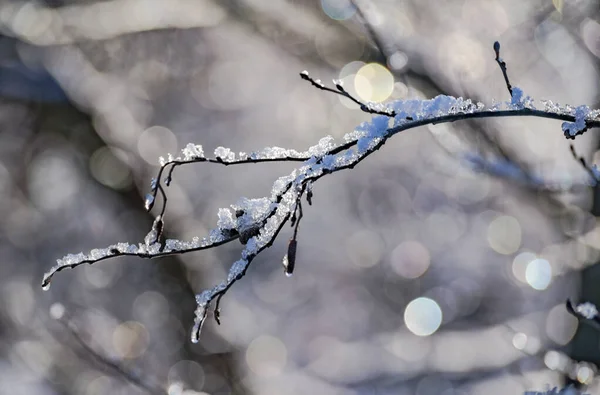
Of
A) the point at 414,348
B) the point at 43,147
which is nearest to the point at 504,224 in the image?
the point at 414,348

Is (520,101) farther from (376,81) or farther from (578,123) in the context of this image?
(376,81)

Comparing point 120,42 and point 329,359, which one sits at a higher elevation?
point 120,42

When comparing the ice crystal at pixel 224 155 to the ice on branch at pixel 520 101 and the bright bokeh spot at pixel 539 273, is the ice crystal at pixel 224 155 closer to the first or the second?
the ice on branch at pixel 520 101

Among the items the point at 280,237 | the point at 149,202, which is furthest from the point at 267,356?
the point at 149,202

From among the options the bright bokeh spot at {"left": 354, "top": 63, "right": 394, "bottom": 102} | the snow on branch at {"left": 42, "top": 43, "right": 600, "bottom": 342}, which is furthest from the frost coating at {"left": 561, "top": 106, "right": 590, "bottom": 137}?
the bright bokeh spot at {"left": 354, "top": 63, "right": 394, "bottom": 102}

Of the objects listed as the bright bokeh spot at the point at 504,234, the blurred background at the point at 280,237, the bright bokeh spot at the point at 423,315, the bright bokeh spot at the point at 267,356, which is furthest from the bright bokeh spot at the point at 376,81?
the bright bokeh spot at the point at 423,315

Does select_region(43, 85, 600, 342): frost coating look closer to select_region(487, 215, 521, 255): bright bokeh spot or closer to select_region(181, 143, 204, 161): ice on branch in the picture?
select_region(181, 143, 204, 161): ice on branch

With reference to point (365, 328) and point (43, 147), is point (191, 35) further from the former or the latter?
point (365, 328)
